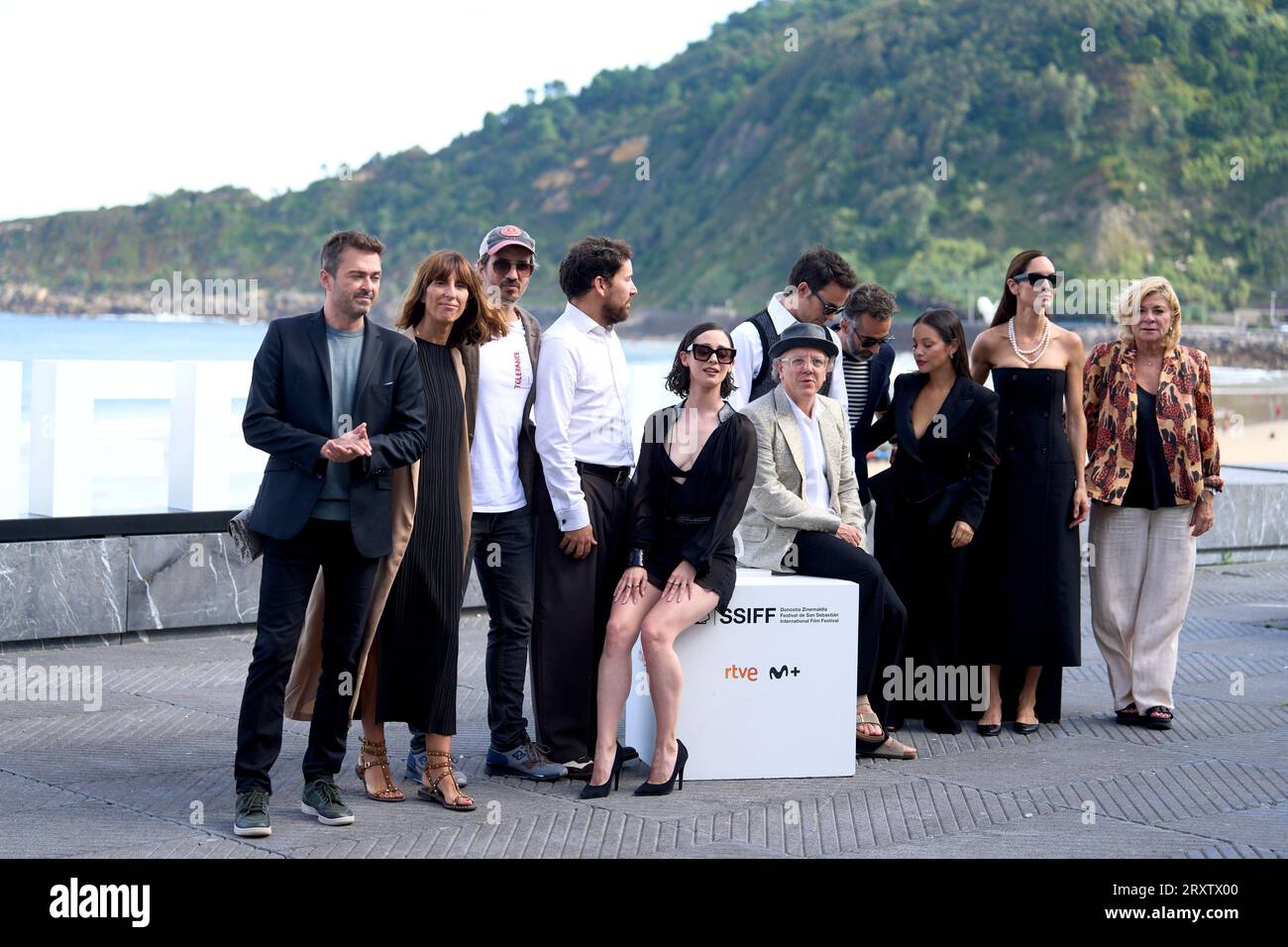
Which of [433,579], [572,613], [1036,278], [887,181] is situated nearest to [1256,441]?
[1036,278]

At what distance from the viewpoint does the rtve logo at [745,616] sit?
6.37m

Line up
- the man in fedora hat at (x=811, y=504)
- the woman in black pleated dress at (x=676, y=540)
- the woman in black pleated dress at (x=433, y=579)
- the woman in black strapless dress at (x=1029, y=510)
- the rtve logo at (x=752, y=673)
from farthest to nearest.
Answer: the woman in black strapless dress at (x=1029, y=510)
the man in fedora hat at (x=811, y=504)
the rtve logo at (x=752, y=673)
the woman in black pleated dress at (x=676, y=540)
the woman in black pleated dress at (x=433, y=579)

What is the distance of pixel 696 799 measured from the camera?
608 centimetres

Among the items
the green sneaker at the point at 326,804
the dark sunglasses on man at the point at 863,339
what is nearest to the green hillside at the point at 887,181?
the dark sunglasses on man at the point at 863,339

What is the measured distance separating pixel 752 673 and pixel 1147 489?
95.8 inches

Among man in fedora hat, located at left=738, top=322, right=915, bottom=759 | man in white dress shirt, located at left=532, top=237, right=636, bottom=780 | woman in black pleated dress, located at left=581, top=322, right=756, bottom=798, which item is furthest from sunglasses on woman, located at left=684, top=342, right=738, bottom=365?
man in fedora hat, located at left=738, top=322, right=915, bottom=759

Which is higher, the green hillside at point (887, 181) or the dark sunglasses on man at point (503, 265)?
the green hillside at point (887, 181)

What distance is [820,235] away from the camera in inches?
3903

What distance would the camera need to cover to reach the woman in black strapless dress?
755cm

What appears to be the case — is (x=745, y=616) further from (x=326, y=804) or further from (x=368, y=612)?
(x=326, y=804)

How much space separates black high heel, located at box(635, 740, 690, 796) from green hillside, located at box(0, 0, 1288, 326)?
82214 millimetres

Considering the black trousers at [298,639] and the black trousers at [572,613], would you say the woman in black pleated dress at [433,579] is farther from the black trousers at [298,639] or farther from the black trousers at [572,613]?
the black trousers at [572,613]

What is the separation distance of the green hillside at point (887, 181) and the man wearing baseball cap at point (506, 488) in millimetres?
82078

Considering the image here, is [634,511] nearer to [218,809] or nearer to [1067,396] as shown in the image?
[218,809]
